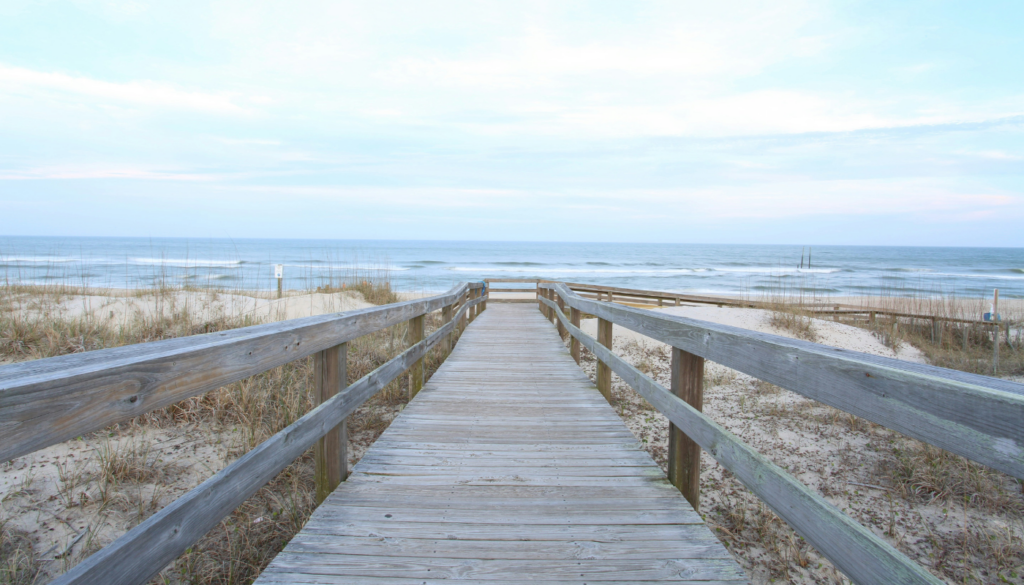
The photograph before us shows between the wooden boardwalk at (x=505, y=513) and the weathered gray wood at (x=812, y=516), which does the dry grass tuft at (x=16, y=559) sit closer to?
the wooden boardwalk at (x=505, y=513)

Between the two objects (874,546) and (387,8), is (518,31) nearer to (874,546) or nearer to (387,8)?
(387,8)

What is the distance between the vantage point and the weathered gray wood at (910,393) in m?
0.84

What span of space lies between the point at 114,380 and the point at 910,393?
1.88 m

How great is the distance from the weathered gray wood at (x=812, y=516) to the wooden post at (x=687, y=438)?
4.9 inches

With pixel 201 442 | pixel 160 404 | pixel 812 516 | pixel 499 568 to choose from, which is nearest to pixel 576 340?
pixel 201 442

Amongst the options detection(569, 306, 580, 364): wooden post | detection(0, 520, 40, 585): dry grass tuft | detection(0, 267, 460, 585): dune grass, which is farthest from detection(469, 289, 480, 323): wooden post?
detection(0, 520, 40, 585): dry grass tuft

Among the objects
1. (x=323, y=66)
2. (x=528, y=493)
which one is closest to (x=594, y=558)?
(x=528, y=493)

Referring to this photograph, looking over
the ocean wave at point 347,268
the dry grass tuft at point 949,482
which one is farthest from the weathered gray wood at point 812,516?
the ocean wave at point 347,268

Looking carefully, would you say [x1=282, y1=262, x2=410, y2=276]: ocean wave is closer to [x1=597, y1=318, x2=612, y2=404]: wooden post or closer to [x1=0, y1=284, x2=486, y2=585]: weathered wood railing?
[x1=597, y1=318, x2=612, y2=404]: wooden post

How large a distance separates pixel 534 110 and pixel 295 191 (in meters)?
50.0

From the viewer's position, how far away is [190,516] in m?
1.32

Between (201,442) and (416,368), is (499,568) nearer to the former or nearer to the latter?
(416,368)

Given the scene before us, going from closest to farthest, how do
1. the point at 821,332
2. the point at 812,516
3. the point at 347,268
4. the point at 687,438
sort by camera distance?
the point at 812,516
the point at 687,438
the point at 821,332
the point at 347,268

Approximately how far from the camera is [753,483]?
1643 millimetres
